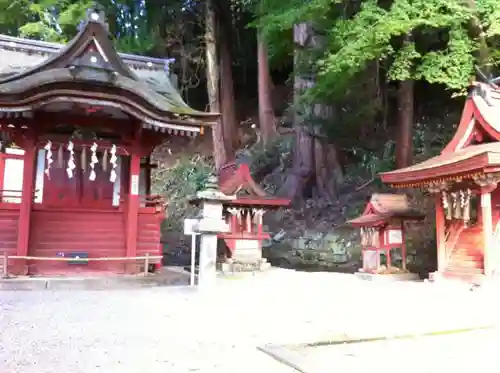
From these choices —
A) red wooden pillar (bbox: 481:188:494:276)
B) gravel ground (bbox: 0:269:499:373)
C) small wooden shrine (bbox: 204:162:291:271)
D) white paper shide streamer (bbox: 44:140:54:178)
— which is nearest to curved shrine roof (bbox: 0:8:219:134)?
white paper shide streamer (bbox: 44:140:54:178)

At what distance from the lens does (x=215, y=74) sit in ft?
67.5

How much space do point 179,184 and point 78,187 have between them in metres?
12.8

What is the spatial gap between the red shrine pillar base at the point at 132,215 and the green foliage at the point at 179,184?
9.97 metres

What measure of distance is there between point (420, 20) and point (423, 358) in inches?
368

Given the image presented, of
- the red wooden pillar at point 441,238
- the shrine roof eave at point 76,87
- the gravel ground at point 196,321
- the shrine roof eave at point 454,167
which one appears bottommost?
the gravel ground at point 196,321

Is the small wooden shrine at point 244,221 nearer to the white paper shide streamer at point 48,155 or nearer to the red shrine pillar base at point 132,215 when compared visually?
the red shrine pillar base at point 132,215

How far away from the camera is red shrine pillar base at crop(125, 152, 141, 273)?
10445 millimetres

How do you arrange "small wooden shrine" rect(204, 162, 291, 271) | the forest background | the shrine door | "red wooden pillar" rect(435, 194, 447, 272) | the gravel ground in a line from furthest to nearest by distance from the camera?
"small wooden shrine" rect(204, 162, 291, 271)
the forest background
the shrine door
"red wooden pillar" rect(435, 194, 447, 272)
the gravel ground

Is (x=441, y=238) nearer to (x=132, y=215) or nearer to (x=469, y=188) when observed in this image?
(x=469, y=188)

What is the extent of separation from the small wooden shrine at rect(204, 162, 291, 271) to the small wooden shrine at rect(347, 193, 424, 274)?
2686 millimetres

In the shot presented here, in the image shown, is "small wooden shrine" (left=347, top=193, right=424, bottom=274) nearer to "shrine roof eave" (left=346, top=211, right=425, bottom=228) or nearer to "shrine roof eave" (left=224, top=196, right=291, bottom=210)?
"shrine roof eave" (left=346, top=211, right=425, bottom=228)

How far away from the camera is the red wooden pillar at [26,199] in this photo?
965 cm

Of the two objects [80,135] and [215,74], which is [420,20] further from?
[215,74]

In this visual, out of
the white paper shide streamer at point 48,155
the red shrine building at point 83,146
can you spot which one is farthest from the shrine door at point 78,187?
the white paper shide streamer at point 48,155
